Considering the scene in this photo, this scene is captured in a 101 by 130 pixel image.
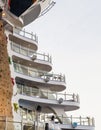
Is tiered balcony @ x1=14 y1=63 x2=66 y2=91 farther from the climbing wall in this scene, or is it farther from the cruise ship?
the climbing wall

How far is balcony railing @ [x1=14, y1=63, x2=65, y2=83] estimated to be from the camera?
44069 mm

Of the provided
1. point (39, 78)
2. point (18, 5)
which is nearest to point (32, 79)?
point (39, 78)

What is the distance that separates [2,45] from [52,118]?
1341 cm

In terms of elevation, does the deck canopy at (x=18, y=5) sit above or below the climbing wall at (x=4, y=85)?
above

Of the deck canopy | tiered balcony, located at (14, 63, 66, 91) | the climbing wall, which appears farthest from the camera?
tiered balcony, located at (14, 63, 66, 91)

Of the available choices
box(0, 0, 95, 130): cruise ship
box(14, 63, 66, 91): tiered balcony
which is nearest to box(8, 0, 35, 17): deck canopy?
box(0, 0, 95, 130): cruise ship

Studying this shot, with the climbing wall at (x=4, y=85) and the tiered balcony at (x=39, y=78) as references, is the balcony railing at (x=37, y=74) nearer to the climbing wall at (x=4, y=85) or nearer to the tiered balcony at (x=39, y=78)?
the tiered balcony at (x=39, y=78)

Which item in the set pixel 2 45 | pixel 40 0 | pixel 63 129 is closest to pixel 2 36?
pixel 2 45

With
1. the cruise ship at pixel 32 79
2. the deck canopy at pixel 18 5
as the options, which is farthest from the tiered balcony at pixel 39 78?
the deck canopy at pixel 18 5

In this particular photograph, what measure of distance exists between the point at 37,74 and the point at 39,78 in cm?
206

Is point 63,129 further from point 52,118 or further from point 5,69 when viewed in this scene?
point 5,69

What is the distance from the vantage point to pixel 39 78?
45.0 m

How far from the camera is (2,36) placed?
3462 cm

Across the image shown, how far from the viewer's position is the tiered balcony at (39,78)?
43.5 metres
